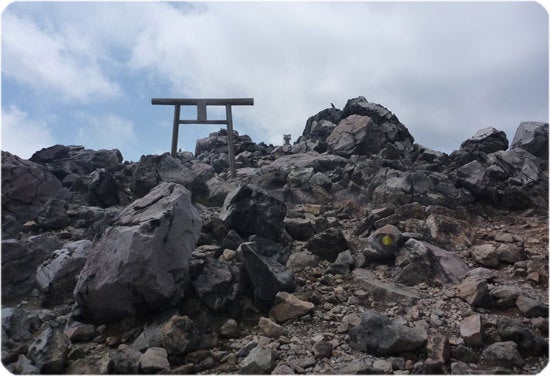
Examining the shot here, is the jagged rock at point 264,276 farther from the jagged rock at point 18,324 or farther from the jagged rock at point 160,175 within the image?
the jagged rock at point 160,175

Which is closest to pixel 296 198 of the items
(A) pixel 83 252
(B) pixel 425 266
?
(B) pixel 425 266

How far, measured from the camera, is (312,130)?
81.1 feet

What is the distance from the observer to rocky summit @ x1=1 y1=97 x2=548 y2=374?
5.14 meters

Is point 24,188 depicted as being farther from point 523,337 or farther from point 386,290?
point 523,337

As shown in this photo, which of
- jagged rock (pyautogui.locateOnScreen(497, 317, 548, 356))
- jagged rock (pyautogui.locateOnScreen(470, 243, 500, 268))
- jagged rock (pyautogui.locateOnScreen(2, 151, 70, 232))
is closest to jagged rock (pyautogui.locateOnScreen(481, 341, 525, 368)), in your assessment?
jagged rock (pyautogui.locateOnScreen(497, 317, 548, 356))

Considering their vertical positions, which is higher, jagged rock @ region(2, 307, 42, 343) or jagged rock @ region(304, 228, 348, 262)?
jagged rock @ region(304, 228, 348, 262)

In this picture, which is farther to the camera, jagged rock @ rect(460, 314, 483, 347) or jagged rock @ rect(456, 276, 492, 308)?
jagged rock @ rect(456, 276, 492, 308)

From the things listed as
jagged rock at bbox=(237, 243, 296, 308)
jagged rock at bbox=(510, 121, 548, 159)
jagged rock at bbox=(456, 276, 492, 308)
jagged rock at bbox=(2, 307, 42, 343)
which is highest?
jagged rock at bbox=(510, 121, 548, 159)

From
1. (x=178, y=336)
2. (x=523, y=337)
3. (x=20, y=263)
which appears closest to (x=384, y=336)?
(x=523, y=337)

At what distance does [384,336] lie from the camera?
5219 mm

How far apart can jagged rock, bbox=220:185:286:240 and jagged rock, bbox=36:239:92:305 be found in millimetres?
3131

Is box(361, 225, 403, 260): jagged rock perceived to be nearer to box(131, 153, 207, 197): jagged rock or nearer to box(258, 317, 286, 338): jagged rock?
box(258, 317, 286, 338): jagged rock

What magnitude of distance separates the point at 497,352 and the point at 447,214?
5393mm

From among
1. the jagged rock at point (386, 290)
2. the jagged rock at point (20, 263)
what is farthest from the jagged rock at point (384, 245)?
the jagged rock at point (20, 263)
